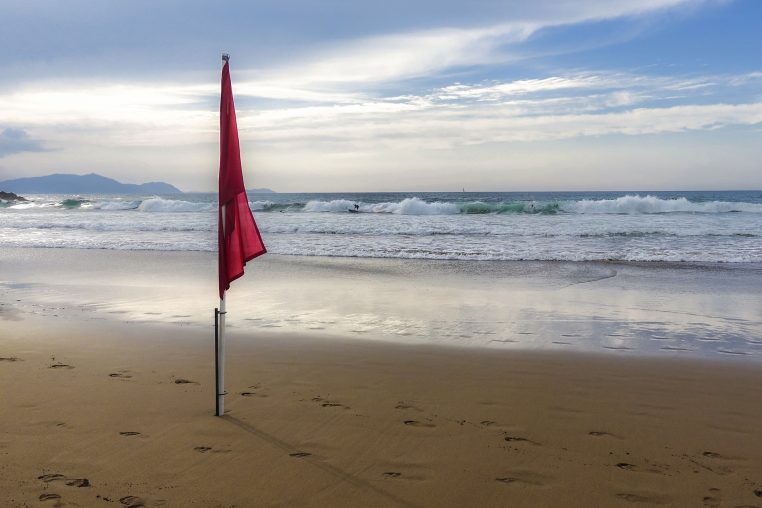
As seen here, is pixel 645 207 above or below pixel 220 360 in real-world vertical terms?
above

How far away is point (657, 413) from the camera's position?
475 centimetres

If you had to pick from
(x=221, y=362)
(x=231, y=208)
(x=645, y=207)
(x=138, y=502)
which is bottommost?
(x=138, y=502)

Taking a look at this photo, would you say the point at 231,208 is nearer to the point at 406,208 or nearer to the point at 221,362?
the point at 221,362

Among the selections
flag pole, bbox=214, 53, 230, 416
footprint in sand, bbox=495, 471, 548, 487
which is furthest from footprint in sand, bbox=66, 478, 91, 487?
footprint in sand, bbox=495, 471, 548, 487

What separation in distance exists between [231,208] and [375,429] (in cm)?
189

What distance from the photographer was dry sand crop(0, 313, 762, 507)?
11.3 feet

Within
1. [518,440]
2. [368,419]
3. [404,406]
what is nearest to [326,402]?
[368,419]

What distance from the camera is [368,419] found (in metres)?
4.55

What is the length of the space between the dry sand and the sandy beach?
0.02m

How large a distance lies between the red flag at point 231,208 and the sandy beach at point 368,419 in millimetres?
1229

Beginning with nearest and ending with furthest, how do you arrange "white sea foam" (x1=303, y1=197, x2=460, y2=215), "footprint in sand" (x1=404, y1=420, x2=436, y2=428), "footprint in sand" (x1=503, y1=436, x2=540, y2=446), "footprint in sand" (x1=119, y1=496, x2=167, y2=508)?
"footprint in sand" (x1=119, y1=496, x2=167, y2=508) → "footprint in sand" (x1=503, y1=436, x2=540, y2=446) → "footprint in sand" (x1=404, y1=420, x2=436, y2=428) → "white sea foam" (x1=303, y1=197, x2=460, y2=215)

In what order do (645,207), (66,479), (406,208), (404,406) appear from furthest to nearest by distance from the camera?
(406,208) < (645,207) < (404,406) < (66,479)

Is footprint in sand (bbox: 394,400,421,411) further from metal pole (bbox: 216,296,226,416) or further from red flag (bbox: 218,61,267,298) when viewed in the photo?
red flag (bbox: 218,61,267,298)

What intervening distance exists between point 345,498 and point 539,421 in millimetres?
1830
